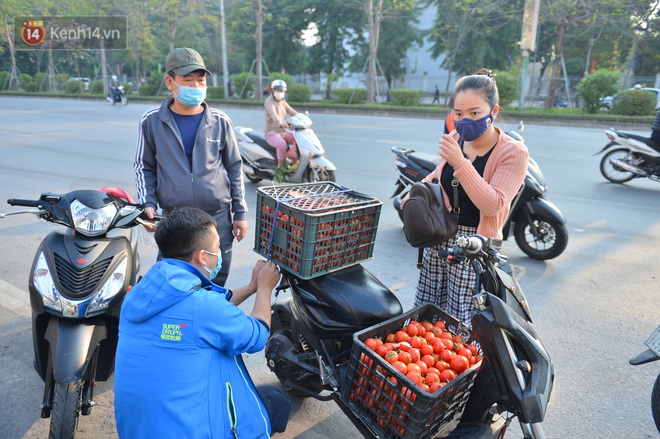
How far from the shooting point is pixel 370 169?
908 cm

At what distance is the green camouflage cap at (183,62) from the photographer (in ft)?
9.33

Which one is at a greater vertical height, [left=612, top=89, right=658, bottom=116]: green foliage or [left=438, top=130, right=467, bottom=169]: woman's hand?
[left=612, top=89, right=658, bottom=116]: green foliage

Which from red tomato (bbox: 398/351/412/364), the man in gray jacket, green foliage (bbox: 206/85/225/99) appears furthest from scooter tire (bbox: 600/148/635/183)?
green foliage (bbox: 206/85/225/99)

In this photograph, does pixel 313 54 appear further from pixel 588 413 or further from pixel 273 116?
pixel 588 413

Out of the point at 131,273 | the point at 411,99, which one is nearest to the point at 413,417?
the point at 131,273

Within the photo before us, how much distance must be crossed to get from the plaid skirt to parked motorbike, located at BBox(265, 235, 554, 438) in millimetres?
293

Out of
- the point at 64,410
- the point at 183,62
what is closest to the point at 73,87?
the point at 183,62

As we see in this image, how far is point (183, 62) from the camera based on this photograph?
2.86 m

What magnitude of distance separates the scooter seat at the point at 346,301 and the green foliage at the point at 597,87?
2105 centimetres

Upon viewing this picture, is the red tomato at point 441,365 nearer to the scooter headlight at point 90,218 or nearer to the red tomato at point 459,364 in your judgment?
the red tomato at point 459,364

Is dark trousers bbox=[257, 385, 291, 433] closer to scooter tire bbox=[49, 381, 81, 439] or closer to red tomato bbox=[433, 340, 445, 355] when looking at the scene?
red tomato bbox=[433, 340, 445, 355]

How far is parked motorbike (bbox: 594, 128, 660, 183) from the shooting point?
25.2 ft

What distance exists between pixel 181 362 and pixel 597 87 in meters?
22.2

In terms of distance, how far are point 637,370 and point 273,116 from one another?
21.8ft
